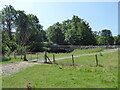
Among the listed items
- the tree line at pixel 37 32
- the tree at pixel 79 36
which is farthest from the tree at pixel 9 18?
the tree at pixel 79 36

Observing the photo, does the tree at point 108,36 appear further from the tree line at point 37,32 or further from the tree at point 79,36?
the tree at point 79,36

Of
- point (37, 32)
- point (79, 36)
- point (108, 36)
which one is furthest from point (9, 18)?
point (108, 36)

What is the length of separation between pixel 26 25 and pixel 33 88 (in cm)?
3523

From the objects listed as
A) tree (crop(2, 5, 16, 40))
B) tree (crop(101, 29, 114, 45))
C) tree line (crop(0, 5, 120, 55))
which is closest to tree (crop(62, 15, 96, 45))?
tree line (crop(0, 5, 120, 55))

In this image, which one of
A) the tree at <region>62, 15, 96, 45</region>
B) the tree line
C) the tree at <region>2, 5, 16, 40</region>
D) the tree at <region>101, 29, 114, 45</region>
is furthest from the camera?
the tree at <region>101, 29, 114, 45</region>

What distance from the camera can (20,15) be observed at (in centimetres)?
3825

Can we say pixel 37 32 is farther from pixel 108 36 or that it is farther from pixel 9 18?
pixel 108 36

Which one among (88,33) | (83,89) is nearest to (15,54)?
(83,89)

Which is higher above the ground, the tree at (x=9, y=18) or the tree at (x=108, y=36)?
the tree at (x=9, y=18)

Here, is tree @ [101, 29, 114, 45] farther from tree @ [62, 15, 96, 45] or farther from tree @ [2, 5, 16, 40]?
tree @ [2, 5, 16, 40]

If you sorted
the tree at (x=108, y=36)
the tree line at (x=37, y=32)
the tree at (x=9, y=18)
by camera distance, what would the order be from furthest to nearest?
the tree at (x=108, y=36) → the tree at (x=9, y=18) → the tree line at (x=37, y=32)

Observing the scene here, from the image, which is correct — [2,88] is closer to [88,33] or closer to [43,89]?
[43,89]

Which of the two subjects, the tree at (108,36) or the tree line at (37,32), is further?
the tree at (108,36)

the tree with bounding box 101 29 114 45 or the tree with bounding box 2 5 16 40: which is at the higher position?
the tree with bounding box 2 5 16 40
